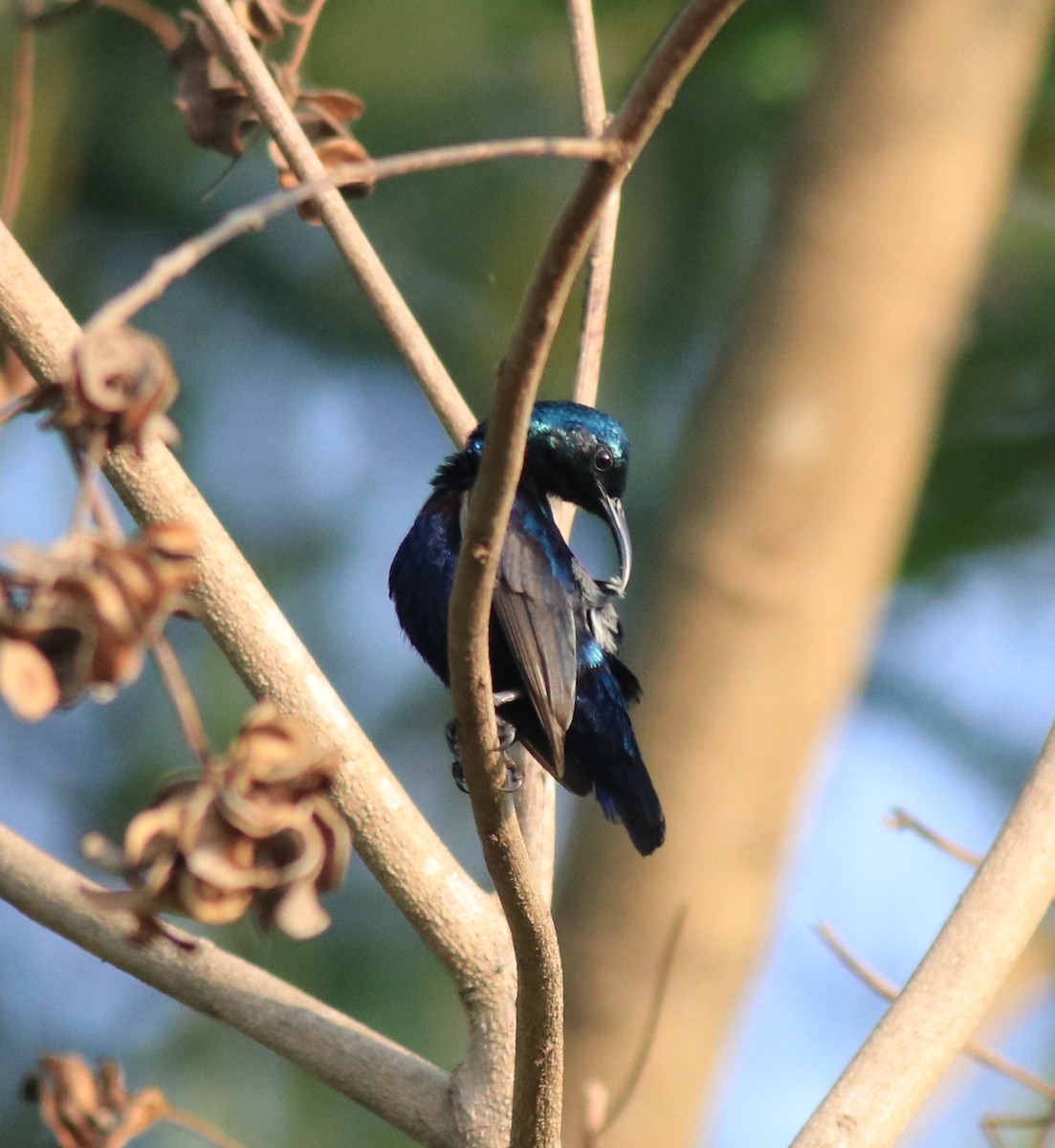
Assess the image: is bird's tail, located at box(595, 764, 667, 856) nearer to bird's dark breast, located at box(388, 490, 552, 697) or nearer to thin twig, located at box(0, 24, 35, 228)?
bird's dark breast, located at box(388, 490, 552, 697)

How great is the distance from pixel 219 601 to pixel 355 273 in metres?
0.81

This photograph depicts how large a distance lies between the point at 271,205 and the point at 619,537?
2.32 m

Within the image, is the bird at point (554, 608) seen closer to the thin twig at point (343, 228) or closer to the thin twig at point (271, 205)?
the thin twig at point (343, 228)

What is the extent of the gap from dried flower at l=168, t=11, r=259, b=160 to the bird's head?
0.95 metres

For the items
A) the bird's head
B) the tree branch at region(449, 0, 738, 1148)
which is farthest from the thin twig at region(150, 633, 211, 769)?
the bird's head

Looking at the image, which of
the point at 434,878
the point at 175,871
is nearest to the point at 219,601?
the point at 434,878

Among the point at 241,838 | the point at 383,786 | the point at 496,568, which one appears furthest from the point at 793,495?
the point at 241,838

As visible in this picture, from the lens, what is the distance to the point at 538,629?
2783mm

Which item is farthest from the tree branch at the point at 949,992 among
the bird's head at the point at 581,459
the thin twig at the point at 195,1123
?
the bird's head at the point at 581,459

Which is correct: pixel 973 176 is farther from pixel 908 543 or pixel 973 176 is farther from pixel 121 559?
pixel 121 559

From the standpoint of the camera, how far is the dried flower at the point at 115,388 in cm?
108

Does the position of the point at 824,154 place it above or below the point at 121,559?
below

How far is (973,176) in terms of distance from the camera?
5180mm

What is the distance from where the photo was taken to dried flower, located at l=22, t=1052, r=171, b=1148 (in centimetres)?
224
